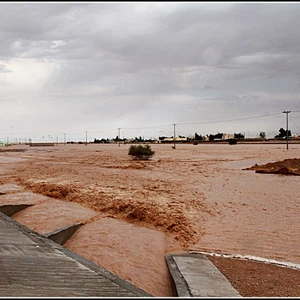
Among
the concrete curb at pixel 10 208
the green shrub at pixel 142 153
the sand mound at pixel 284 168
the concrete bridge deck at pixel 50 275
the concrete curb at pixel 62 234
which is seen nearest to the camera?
the concrete bridge deck at pixel 50 275

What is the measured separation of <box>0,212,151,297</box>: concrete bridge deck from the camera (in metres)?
4.32

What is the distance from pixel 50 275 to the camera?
4.81 meters

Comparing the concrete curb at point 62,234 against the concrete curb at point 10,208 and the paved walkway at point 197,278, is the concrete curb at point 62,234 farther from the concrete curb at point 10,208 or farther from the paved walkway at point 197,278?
the concrete curb at point 10,208

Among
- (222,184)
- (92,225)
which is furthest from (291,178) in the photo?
(92,225)

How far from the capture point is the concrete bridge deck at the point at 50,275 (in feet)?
14.2

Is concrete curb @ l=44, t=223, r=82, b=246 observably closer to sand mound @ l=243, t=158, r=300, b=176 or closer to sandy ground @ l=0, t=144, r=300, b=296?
sandy ground @ l=0, t=144, r=300, b=296

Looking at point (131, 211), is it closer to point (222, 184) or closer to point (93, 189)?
point (93, 189)

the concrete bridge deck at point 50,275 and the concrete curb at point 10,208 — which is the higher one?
the concrete bridge deck at point 50,275

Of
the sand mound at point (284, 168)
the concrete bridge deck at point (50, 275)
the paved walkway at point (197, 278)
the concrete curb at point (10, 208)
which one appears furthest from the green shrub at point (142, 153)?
the concrete bridge deck at point (50, 275)

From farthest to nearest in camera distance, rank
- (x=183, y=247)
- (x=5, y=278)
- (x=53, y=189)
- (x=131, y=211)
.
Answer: (x=53, y=189)
(x=131, y=211)
(x=183, y=247)
(x=5, y=278)

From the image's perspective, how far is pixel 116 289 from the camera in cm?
450

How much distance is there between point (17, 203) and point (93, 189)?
445cm

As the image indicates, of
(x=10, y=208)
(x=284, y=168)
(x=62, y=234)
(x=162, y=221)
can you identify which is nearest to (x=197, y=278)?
(x=62, y=234)

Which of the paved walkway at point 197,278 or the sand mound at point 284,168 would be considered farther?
the sand mound at point 284,168
